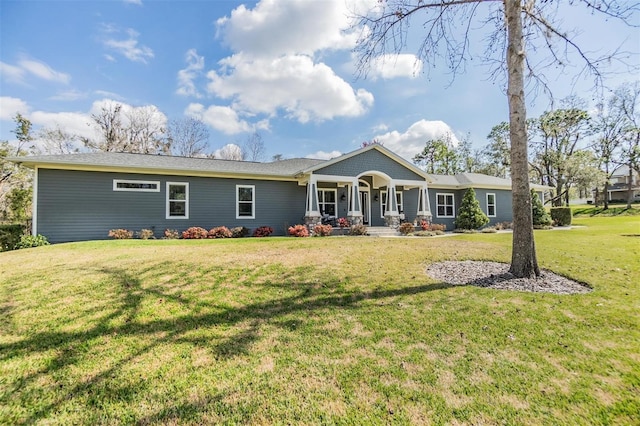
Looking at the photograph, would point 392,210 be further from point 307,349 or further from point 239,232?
point 307,349

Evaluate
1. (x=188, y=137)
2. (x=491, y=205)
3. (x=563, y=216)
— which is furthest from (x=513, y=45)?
(x=188, y=137)

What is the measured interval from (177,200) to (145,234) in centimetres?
204

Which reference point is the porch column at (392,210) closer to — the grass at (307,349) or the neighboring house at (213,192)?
the neighboring house at (213,192)

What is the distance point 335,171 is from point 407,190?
6227 millimetres

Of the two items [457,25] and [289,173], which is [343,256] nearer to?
[457,25]

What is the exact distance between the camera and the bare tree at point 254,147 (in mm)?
35344

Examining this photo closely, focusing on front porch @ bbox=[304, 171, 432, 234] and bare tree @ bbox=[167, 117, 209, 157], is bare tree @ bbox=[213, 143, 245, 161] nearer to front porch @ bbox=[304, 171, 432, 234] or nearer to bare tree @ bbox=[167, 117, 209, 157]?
bare tree @ bbox=[167, 117, 209, 157]

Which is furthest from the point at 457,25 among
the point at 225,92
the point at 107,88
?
the point at 107,88

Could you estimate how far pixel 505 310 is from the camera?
421cm

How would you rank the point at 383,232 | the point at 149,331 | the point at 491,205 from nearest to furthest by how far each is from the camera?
the point at 149,331
the point at 383,232
the point at 491,205

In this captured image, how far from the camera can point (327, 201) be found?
1697 centimetres

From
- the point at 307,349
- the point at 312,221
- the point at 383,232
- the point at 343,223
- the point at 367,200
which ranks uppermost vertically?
the point at 367,200

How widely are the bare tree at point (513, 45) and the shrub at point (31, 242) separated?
12723 millimetres

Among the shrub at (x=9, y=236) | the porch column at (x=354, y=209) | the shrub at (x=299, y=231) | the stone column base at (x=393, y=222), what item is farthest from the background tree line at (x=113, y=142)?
the stone column base at (x=393, y=222)
